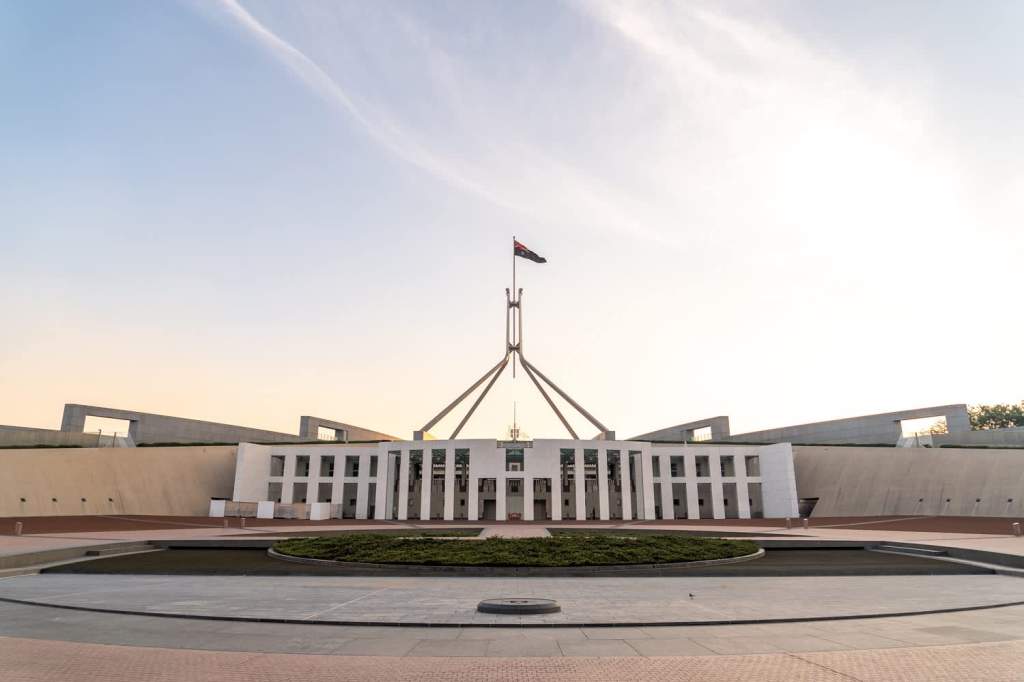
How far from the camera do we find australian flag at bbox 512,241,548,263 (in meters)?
52.4

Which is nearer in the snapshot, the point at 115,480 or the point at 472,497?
the point at 115,480

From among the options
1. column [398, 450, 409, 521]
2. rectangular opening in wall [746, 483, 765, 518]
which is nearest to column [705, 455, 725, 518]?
rectangular opening in wall [746, 483, 765, 518]

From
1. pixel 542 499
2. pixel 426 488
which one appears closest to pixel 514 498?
pixel 542 499

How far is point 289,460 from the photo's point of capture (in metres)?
46.1

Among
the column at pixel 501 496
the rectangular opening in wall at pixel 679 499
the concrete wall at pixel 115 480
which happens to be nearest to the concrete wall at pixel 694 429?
the rectangular opening in wall at pixel 679 499

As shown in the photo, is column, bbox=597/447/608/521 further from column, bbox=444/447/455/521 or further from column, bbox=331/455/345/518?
column, bbox=331/455/345/518

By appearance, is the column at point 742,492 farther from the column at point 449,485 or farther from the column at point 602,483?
the column at point 449,485

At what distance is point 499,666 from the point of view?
6.93 m

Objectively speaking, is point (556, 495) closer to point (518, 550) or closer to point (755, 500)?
point (755, 500)

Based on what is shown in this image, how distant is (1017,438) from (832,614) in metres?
48.5

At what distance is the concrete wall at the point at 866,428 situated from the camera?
4916cm

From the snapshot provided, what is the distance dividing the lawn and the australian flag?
113 feet

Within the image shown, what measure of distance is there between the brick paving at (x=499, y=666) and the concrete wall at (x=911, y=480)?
40922mm

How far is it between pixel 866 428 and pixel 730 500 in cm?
1454
